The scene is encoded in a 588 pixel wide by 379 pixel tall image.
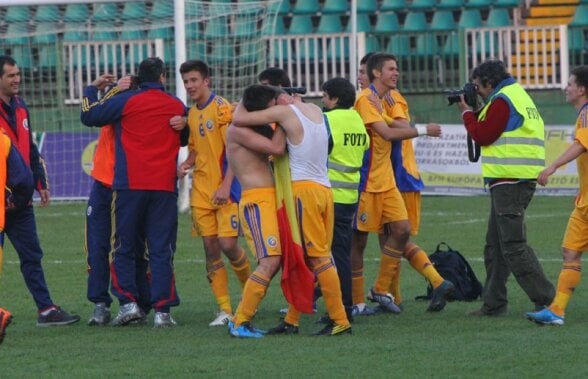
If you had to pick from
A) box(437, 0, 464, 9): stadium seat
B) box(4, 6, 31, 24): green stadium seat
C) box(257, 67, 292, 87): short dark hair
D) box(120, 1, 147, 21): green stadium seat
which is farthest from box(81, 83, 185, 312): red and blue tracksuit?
box(437, 0, 464, 9): stadium seat

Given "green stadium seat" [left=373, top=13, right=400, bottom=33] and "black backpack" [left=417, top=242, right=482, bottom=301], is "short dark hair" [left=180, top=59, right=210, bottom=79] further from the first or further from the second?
"green stadium seat" [left=373, top=13, right=400, bottom=33]

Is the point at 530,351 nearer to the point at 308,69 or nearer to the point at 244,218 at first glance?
the point at 244,218

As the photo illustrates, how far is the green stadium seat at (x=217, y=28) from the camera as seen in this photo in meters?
22.8

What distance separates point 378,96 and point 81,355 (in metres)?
3.47

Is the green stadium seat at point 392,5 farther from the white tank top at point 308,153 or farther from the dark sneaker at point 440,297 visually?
the white tank top at point 308,153

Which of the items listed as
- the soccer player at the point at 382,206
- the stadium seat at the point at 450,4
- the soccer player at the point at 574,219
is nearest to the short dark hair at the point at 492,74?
the soccer player at the point at 574,219

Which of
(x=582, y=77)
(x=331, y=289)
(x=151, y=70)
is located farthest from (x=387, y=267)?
(x=151, y=70)

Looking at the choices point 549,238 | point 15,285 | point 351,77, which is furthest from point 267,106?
point 351,77

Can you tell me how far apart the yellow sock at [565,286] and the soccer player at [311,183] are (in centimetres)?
152

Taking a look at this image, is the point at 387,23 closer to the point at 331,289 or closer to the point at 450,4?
the point at 450,4

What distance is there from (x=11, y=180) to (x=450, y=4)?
754 inches

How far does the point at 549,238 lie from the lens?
15602 mm

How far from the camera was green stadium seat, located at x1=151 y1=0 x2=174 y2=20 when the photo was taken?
20.9 m

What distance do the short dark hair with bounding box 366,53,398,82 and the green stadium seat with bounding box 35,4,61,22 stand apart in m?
14.2
